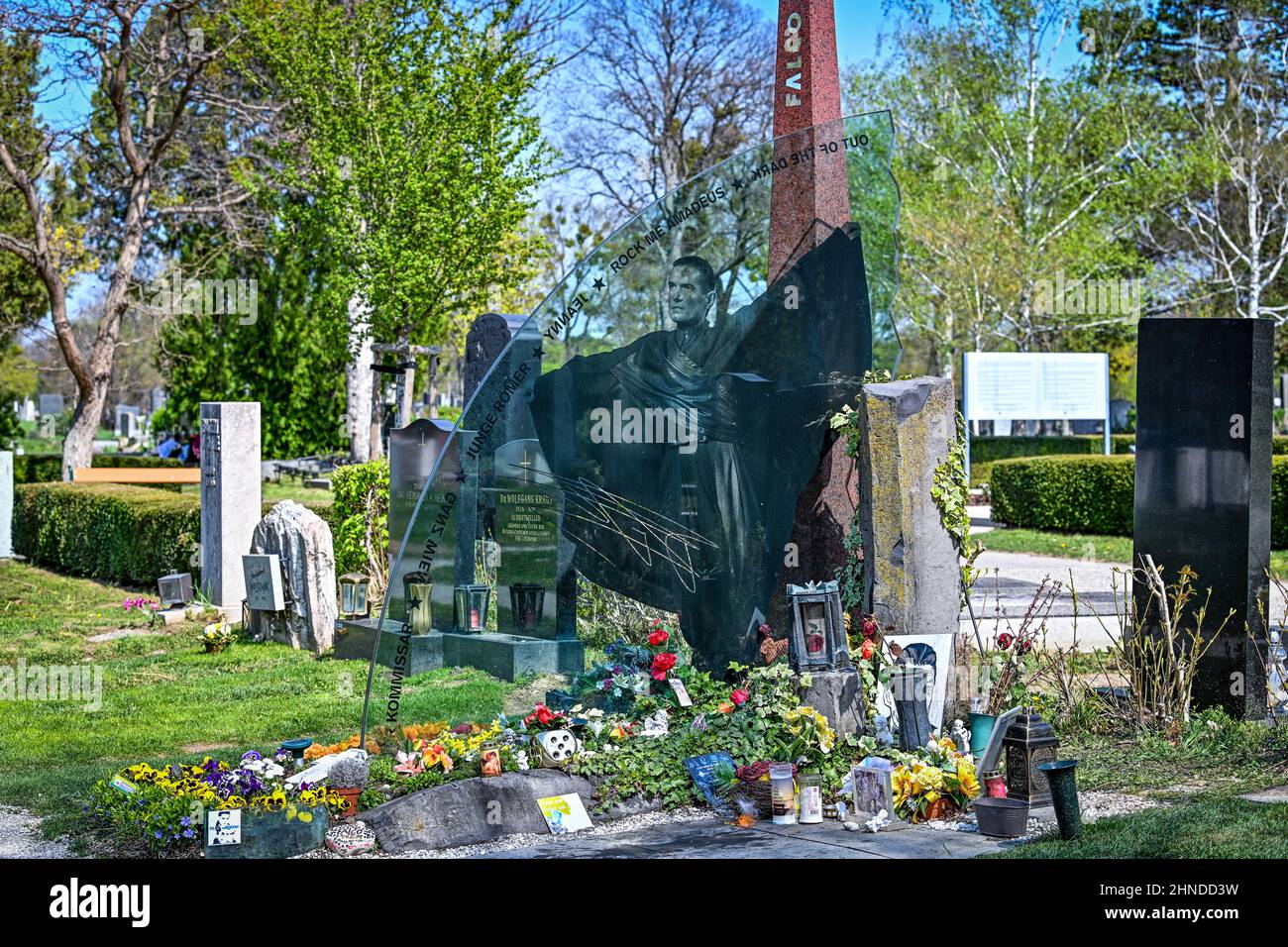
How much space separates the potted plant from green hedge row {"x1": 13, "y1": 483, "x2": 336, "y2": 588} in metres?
7.50

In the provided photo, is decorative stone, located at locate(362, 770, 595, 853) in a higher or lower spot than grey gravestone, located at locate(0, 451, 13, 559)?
lower

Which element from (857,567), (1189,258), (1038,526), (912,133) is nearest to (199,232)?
(912,133)

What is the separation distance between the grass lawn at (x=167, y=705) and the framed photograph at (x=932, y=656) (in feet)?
7.02

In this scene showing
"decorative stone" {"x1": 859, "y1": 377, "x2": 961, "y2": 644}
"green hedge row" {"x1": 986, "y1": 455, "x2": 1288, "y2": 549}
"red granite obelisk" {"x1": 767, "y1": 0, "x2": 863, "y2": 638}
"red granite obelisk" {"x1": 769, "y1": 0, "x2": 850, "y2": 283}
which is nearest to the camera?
"decorative stone" {"x1": 859, "y1": 377, "x2": 961, "y2": 644}

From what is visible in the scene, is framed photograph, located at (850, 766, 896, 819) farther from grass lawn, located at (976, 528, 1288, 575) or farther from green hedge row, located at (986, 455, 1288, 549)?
green hedge row, located at (986, 455, 1288, 549)

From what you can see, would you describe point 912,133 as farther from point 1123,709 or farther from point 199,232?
point 1123,709

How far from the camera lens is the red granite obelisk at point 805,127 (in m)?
8.15

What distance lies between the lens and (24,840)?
6.05 meters

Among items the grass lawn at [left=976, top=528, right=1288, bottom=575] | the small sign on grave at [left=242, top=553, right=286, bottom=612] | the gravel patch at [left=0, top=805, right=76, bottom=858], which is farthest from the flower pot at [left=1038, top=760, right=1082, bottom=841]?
Answer: the grass lawn at [left=976, top=528, right=1288, bottom=575]

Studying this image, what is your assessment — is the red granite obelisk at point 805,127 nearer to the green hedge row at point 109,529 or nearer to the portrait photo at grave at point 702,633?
the portrait photo at grave at point 702,633

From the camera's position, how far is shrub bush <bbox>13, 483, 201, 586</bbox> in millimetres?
14781

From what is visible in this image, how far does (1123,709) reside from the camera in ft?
25.1

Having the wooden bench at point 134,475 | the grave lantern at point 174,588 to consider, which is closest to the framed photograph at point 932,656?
the grave lantern at point 174,588
